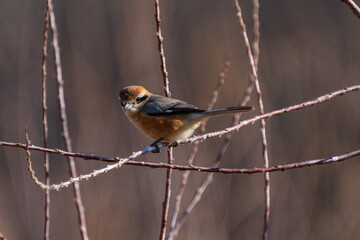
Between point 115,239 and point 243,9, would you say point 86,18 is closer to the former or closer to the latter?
point 243,9

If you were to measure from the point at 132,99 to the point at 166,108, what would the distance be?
9.9 inches

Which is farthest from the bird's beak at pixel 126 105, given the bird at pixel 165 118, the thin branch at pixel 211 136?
the thin branch at pixel 211 136

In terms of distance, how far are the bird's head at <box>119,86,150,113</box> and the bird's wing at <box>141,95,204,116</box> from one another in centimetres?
6

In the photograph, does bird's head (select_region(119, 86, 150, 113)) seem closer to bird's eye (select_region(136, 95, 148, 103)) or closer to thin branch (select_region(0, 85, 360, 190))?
bird's eye (select_region(136, 95, 148, 103))

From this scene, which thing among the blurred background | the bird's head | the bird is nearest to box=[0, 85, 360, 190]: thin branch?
the bird

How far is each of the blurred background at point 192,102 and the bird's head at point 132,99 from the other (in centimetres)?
174

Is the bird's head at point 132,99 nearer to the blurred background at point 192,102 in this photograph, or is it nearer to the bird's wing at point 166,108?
the bird's wing at point 166,108

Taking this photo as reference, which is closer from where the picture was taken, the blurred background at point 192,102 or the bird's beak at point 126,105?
the bird's beak at point 126,105

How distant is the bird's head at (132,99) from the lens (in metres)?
2.80

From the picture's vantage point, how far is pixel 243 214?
4859mm

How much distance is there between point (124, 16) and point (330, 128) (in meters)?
2.62

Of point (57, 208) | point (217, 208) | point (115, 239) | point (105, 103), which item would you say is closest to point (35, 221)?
point (57, 208)

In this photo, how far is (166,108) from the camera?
271cm

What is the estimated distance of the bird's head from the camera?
2.80 meters
